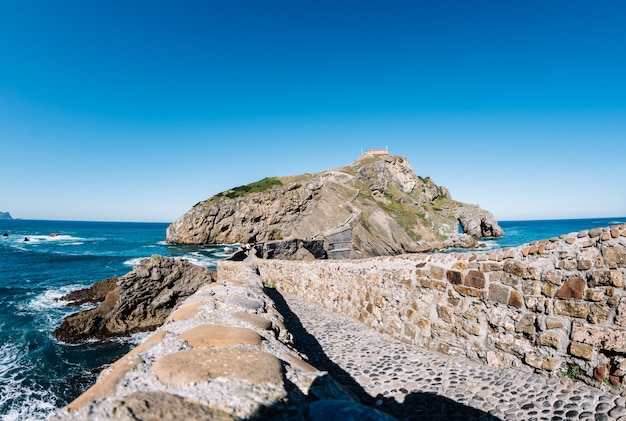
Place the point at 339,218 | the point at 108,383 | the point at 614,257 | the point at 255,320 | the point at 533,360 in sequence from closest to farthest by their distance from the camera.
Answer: the point at 108,383 → the point at 255,320 → the point at 614,257 → the point at 533,360 → the point at 339,218

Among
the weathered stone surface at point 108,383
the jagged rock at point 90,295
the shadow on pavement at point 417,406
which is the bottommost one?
the jagged rock at point 90,295

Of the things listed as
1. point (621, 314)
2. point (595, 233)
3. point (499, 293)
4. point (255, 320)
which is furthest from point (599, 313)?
point (255, 320)

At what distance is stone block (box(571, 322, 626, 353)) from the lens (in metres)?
3.87

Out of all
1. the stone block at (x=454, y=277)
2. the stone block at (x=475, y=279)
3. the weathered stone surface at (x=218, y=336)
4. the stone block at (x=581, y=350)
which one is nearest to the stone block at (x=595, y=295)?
the stone block at (x=581, y=350)

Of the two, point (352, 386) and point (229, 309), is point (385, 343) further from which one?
point (229, 309)

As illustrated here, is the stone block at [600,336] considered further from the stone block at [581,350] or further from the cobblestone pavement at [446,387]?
the cobblestone pavement at [446,387]

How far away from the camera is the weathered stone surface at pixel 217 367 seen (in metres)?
2.03

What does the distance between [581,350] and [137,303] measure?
17811 millimetres

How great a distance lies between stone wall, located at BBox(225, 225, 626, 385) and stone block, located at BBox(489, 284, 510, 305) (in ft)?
0.05

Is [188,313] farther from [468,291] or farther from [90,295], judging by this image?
[90,295]

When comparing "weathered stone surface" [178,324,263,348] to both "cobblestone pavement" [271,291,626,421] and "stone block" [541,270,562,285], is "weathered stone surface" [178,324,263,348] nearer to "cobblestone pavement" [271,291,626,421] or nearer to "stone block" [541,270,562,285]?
"cobblestone pavement" [271,291,626,421]

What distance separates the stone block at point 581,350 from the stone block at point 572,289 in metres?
0.59

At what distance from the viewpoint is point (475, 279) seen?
212 inches

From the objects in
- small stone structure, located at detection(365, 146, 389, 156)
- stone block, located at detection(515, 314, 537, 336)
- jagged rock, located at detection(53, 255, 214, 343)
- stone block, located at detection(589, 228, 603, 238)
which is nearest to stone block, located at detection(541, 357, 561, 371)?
stone block, located at detection(515, 314, 537, 336)
